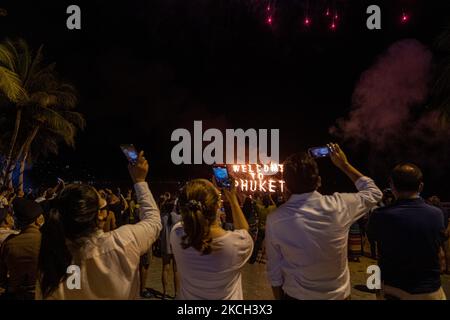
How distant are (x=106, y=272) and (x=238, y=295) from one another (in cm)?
92

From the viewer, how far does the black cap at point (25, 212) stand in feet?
12.3

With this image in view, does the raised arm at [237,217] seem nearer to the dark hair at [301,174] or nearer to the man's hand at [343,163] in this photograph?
the dark hair at [301,174]

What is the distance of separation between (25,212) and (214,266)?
7.02 feet

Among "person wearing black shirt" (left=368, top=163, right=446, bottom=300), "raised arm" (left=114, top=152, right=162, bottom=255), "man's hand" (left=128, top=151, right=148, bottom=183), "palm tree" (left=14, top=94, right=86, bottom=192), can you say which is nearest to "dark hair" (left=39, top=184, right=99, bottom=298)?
"raised arm" (left=114, top=152, right=162, bottom=255)

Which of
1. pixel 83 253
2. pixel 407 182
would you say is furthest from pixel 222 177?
pixel 407 182

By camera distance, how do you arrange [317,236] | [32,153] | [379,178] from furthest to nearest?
[32,153]
[379,178]
[317,236]

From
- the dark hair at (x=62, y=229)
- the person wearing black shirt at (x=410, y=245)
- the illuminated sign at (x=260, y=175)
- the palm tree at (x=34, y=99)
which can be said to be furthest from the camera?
the illuminated sign at (x=260, y=175)

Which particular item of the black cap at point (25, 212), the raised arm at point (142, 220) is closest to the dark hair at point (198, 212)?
the raised arm at point (142, 220)

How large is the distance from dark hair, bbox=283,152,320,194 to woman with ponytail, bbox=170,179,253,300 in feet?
1.60

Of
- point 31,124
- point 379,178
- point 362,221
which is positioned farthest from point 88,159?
point 362,221

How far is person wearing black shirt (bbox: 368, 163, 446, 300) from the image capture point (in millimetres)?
2785

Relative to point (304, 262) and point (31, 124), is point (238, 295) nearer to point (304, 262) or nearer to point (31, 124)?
point (304, 262)

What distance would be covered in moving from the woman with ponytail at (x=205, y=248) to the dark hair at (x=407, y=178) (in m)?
1.22

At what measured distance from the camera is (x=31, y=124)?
83.5ft
